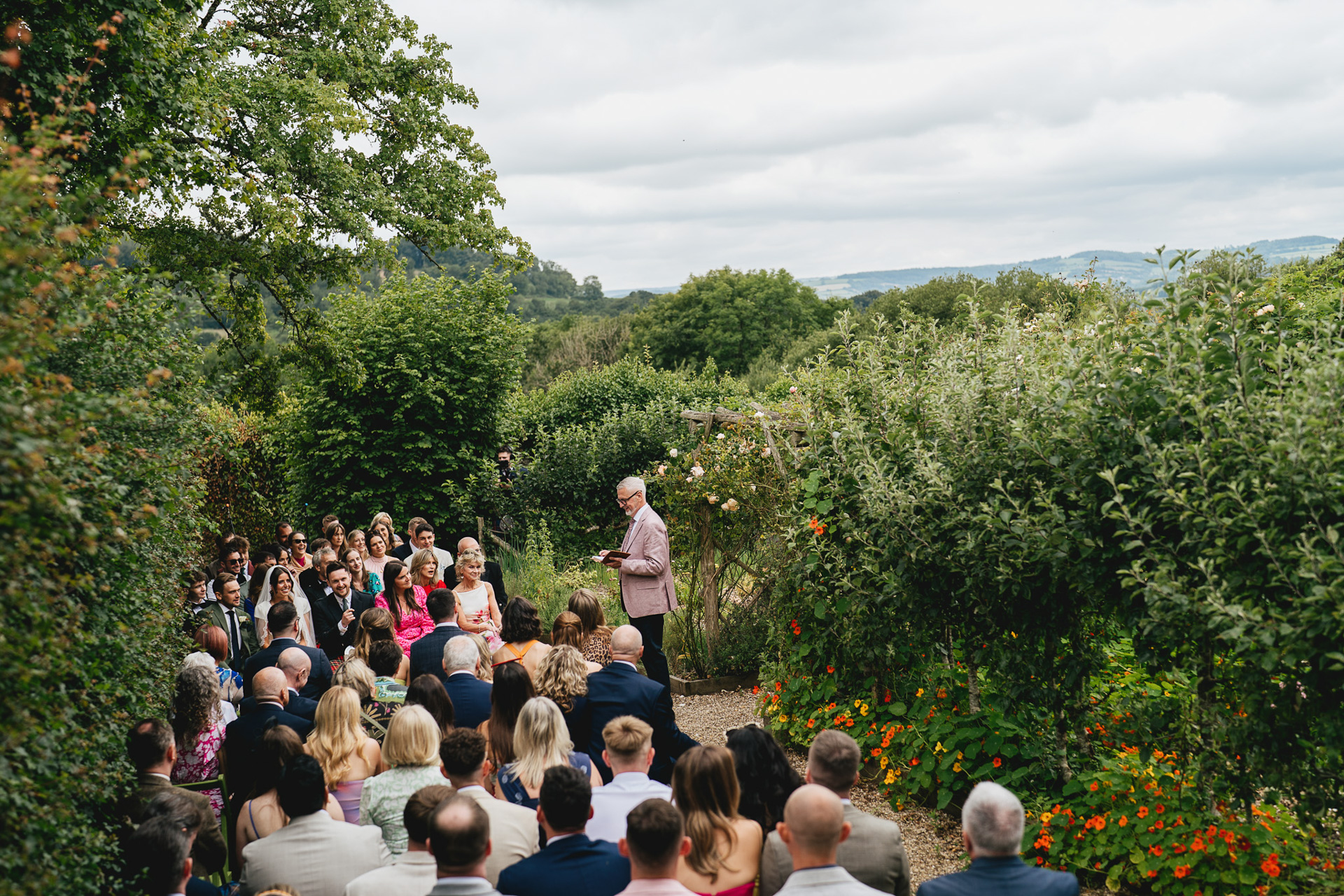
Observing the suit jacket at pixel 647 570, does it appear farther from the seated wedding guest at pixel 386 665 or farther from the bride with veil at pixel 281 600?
the bride with veil at pixel 281 600

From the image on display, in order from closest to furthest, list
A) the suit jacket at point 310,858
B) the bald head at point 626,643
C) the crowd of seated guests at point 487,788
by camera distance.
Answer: the crowd of seated guests at point 487,788 → the suit jacket at point 310,858 → the bald head at point 626,643

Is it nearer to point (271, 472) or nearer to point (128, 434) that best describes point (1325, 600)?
point (128, 434)

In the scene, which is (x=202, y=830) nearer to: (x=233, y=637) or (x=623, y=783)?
(x=623, y=783)

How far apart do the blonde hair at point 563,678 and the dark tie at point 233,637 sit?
3.45 meters

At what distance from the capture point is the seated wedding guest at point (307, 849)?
139 inches

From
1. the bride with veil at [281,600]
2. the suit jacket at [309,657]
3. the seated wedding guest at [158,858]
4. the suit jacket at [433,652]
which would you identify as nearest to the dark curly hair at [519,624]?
the suit jacket at [433,652]

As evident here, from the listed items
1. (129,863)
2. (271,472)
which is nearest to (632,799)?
(129,863)

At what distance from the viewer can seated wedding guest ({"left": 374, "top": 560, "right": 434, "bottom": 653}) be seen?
6.98m

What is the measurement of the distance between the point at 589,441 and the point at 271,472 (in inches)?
215

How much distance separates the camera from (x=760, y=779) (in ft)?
12.2

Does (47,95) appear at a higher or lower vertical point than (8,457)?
higher

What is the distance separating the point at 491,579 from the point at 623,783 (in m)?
5.37

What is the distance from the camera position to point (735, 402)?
42.6 feet

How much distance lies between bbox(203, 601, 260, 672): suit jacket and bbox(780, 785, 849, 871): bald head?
5.38 m
